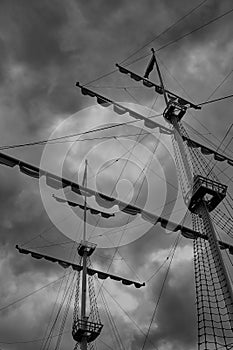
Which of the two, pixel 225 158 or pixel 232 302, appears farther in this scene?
pixel 225 158

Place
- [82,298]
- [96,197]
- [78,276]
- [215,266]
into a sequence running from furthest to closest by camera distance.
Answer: [78,276], [82,298], [96,197], [215,266]

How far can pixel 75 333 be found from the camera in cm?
2094

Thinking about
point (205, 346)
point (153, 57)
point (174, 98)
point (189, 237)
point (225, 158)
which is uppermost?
point (153, 57)

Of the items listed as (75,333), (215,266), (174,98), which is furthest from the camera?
(75,333)

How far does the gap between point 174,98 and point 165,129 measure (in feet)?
5.39

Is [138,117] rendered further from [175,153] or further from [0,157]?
[0,157]

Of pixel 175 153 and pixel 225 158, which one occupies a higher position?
pixel 225 158

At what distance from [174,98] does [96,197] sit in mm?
5921

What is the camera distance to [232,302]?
984 centimetres

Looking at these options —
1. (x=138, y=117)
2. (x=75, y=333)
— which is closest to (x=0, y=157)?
(x=138, y=117)

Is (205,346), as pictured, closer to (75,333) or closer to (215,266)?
(215,266)

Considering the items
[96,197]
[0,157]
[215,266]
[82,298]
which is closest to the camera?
[215,266]

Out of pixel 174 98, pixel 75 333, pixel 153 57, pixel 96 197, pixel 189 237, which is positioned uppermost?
pixel 153 57

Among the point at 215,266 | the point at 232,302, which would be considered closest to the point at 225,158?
the point at 215,266
